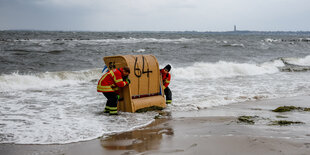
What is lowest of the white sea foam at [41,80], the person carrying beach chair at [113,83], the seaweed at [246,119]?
the seaweed at [246,119]

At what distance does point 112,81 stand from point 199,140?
3067 millimetres

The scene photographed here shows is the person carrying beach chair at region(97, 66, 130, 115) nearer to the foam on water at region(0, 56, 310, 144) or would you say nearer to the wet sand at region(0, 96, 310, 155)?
the foam on water at region(0, 56, 310, 144)

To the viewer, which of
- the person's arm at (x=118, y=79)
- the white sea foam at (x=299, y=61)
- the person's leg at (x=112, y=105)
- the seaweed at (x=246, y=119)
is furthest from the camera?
the white sea foam at (x=299, y=61)

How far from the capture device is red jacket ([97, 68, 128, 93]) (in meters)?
7.39

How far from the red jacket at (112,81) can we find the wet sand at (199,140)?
1318mm

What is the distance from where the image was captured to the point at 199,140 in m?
5.25

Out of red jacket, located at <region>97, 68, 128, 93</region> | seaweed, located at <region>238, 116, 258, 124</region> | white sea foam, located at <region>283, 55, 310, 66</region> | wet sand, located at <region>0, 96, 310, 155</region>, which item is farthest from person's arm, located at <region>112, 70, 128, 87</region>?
white sea foam, located at <region>283, 55, 310, 66</region>

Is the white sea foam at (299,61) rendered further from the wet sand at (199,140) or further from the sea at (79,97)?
the wet sand at (199,140)

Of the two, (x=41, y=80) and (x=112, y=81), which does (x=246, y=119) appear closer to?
(x=112, y=81)

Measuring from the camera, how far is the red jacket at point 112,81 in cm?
739

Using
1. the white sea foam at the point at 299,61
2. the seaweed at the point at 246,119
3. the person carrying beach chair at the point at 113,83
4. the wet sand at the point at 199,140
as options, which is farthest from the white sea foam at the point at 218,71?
the wet sand at the point at 199,140

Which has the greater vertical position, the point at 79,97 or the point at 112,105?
the point at 112,105

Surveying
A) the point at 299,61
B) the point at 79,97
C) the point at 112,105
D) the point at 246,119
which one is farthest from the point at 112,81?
the point at 299,61

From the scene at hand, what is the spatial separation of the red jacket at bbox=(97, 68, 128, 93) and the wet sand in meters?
1.32
